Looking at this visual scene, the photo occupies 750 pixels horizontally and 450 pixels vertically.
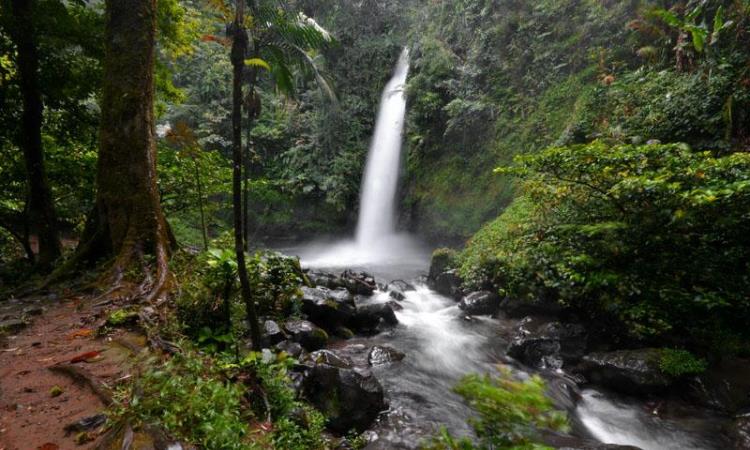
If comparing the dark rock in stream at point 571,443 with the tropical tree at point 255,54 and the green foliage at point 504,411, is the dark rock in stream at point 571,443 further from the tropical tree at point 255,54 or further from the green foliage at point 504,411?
the tropical tree at point 255,54

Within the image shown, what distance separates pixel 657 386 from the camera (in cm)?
541

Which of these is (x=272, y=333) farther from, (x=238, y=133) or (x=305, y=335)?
(x=238, y=133)

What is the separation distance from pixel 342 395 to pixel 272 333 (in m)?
1.59

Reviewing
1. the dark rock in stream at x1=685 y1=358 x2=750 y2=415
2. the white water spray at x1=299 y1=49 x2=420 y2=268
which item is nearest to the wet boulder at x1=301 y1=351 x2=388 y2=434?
the dark rock in stream at x1=685 y1=358 x2=750 y2=415

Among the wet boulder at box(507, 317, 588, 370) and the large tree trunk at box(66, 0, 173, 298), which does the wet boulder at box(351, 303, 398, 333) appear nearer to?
the wet boulder at box(507, 317, 588, 370)

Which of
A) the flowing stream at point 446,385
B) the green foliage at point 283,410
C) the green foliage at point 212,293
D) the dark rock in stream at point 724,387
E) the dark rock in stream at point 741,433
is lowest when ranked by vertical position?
the flowing stream at point 446,385

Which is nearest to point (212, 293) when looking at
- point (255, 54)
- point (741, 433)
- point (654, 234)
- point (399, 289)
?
point (255, 54)

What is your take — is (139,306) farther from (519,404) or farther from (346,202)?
(346,202)

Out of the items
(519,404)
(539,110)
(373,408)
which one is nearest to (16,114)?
(373,408)

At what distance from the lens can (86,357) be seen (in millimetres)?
3082

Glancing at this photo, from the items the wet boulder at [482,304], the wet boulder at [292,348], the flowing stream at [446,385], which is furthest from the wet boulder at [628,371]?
the wet boulder at [292,348]

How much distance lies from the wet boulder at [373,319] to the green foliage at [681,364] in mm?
4566

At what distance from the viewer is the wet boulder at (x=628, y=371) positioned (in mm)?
5441

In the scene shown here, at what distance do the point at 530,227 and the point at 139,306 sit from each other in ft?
19.8
